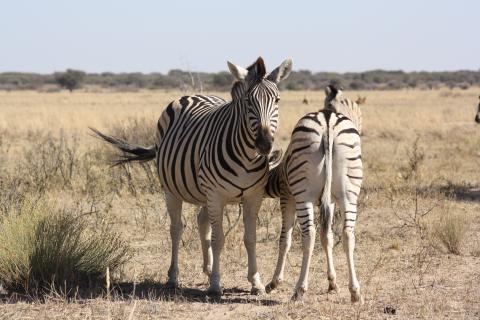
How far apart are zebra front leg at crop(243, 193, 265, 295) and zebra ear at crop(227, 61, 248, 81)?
1048 millimetres

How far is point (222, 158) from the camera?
640cm

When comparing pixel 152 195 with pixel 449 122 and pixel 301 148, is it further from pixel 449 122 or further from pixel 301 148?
pixel 449 122

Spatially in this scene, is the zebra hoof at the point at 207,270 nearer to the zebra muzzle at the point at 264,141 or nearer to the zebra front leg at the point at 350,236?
the zebra front leg at the point at 350,236

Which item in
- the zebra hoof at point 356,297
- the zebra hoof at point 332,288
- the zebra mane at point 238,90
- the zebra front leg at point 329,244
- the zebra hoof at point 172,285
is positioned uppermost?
the zebra mane at point 238,90

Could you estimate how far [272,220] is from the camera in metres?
10.2

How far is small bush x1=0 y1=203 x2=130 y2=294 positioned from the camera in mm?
6703

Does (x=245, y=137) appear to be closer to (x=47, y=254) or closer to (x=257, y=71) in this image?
(x=257, y=71)

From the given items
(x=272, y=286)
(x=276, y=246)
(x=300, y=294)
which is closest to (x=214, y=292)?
(x=272, y=286)

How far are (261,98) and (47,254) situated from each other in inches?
96.3

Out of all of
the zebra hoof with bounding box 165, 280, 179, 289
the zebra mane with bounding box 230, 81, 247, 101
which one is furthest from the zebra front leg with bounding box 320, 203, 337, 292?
the zebra hoof with bounding box 165, 280, 179, 289

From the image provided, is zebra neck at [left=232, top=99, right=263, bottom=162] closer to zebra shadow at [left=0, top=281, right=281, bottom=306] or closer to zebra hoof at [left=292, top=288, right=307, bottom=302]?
zebra hoof at [left=292, top=288, right=307, bottom=302]

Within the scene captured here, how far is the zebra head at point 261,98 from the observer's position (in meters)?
5.87

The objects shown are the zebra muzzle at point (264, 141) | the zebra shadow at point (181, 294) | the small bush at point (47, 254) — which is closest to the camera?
the zebra muzzle at point (264, 141)

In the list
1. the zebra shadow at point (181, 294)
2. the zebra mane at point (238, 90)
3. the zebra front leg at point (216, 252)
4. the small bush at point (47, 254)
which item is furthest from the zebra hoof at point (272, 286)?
the zebra mane at point (238, 90)
